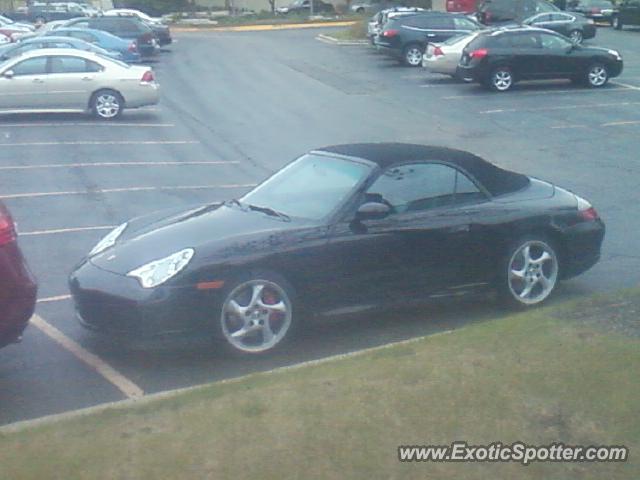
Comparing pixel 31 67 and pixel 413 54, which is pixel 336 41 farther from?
pixel 31 67

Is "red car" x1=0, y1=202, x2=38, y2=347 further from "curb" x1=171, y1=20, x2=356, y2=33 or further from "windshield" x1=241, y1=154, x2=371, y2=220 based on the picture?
"curb" x1=171, y1=20, x2=356, y2=33

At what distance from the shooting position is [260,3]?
7838 cm

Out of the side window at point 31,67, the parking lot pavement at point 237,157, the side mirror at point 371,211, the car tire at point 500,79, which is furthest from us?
the car tire at point 500,79

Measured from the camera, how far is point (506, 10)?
145 feet

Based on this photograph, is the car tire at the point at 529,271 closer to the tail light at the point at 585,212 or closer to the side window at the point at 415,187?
the tail light at the point at 585,212

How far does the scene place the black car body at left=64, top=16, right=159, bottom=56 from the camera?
39750 mm

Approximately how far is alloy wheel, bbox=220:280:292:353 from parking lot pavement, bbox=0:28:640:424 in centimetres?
15

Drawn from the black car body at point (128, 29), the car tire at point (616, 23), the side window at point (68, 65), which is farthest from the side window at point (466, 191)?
the car tire at point (616, 23)

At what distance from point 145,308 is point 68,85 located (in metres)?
17.5

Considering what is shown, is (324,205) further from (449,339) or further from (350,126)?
(350,126)

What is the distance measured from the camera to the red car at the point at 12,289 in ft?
22.6

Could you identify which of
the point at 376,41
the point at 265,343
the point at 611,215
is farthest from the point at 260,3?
the point at 265,343

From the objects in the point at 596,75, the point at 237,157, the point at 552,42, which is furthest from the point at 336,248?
the point at 596,75

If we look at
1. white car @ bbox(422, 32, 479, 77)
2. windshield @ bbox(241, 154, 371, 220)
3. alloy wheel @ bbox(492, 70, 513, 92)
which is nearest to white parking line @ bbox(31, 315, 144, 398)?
windshield @ bbox(241, 154, 371, 220)
